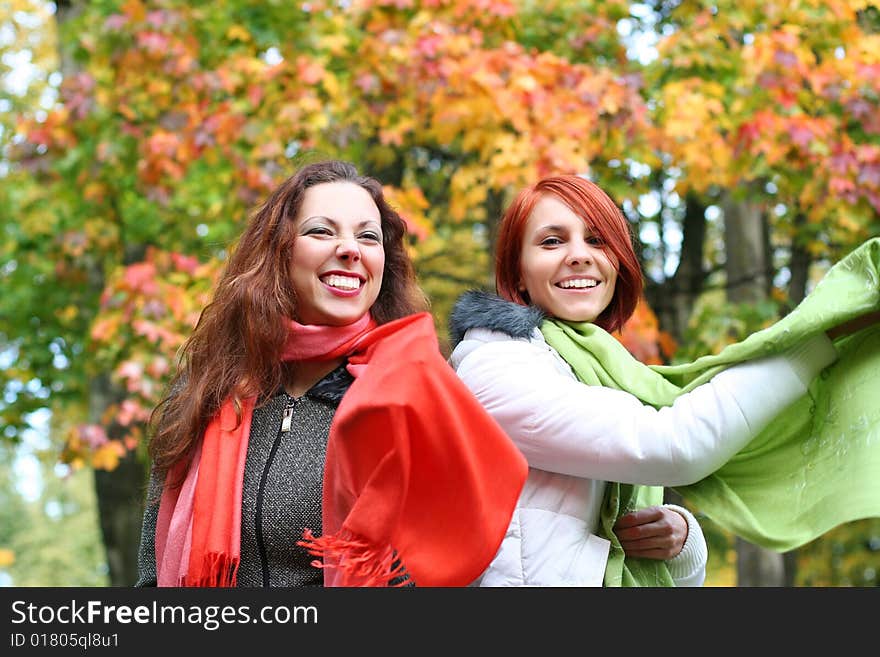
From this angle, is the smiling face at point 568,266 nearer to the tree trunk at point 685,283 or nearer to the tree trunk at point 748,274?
the tree trunk at point 748,274

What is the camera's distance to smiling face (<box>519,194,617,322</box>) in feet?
8.42

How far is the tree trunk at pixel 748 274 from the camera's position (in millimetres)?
7820

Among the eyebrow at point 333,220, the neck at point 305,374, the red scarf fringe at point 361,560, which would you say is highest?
the eyebrow at point 333,220

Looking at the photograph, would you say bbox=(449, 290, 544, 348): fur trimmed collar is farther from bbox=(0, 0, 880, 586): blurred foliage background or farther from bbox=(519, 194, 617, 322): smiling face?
bbox=(0, 0, 880, 586): blurred foliage background

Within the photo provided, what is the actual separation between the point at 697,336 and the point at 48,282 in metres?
4.99

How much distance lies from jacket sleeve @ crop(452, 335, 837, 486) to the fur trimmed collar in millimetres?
111

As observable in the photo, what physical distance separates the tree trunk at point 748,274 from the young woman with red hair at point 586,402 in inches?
208

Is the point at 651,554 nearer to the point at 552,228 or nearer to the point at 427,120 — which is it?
the point at 552,228

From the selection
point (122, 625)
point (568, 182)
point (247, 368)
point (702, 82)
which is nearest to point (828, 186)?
point (702, 82)

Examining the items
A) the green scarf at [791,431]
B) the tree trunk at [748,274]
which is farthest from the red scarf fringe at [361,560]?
the tree trunk at [748,274]

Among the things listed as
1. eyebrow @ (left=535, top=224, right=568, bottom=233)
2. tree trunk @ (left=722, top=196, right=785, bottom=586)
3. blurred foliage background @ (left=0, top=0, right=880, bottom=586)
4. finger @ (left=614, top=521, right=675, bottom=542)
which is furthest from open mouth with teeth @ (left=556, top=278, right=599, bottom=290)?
tree trunk @ (left=722, top=196, right=785, bottom=586)

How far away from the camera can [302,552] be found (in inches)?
99.0

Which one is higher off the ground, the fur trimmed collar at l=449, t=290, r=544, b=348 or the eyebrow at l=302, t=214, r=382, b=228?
the eyebrow at l=302, t=214, r=382, b=228

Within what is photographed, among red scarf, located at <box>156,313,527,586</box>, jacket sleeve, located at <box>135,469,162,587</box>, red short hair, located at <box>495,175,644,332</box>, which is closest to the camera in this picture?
red scarf, located at <box>156,313,527,586</box>
